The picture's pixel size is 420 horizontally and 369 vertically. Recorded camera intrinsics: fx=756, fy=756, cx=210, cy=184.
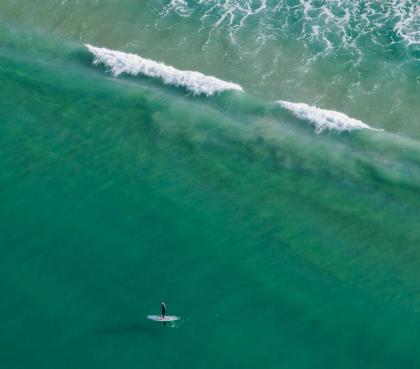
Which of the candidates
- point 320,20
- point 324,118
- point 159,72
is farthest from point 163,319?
point 320,20

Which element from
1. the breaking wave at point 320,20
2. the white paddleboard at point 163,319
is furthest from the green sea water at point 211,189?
the white paddleboard at point 163,319

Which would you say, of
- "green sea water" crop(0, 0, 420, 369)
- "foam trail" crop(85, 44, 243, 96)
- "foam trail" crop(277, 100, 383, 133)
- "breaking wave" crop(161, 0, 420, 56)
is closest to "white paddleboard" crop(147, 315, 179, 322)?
"green sea water" crop(0, 0, 420, 369)

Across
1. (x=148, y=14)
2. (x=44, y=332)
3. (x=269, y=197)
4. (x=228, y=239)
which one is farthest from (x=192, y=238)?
(x=148, y=14)

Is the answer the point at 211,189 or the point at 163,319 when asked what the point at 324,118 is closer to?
the point at 211,189

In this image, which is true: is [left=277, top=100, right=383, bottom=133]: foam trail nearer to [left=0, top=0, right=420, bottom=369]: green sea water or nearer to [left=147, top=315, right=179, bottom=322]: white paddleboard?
[left=0, top=0, right=420, bottom=369]: green sea water

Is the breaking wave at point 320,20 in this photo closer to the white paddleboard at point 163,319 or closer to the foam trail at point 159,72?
the foam trail at point 159,72
